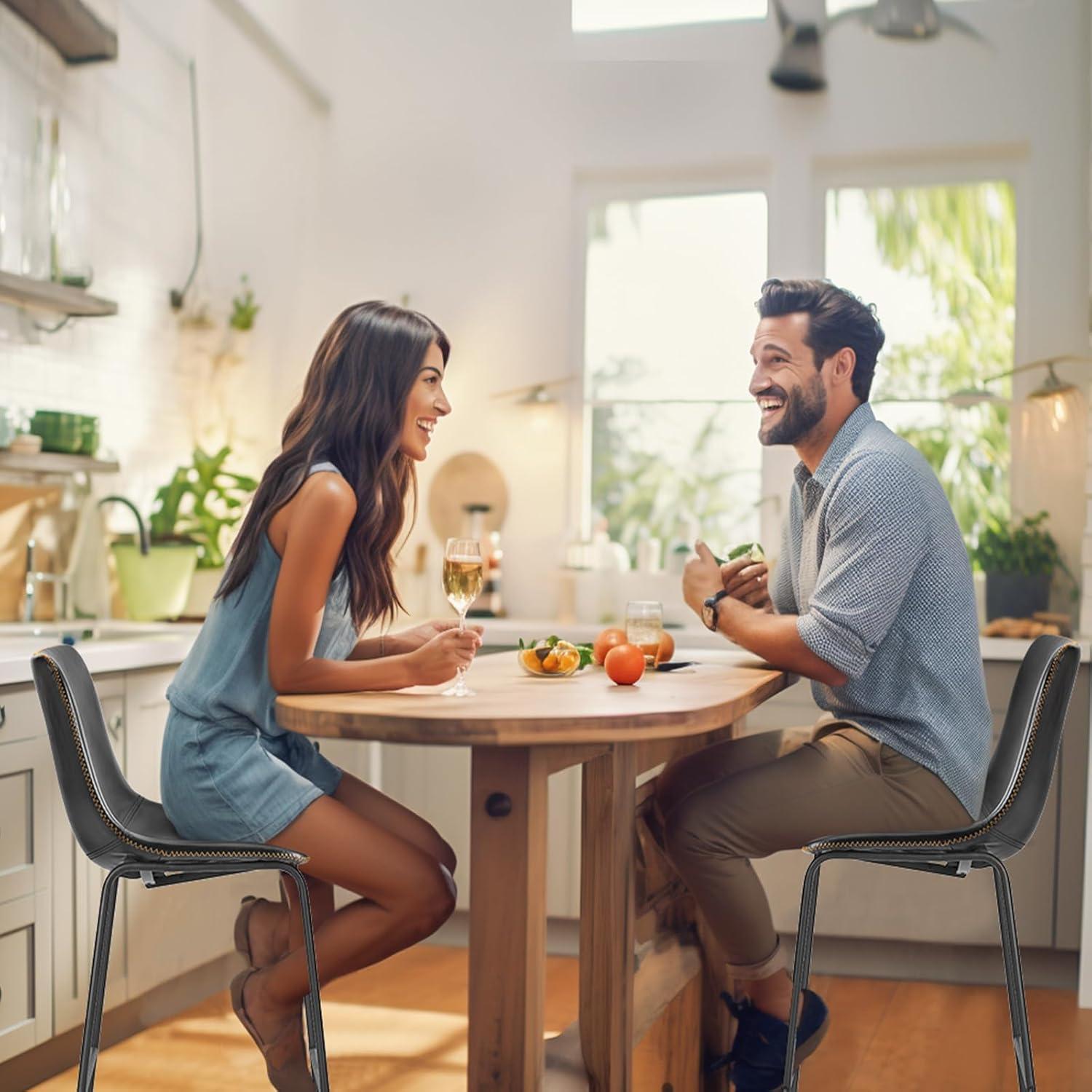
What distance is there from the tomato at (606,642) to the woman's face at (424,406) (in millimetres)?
524

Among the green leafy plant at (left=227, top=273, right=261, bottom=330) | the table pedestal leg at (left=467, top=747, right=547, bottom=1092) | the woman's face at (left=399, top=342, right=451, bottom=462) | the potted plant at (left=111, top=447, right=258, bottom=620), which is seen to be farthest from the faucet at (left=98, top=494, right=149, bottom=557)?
the table pedestal leg at (left=467, top=747, right=547, bottom=1092)

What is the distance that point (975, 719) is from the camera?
2.31 metres

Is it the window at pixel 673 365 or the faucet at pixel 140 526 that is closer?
the faucet at pixel 140 526

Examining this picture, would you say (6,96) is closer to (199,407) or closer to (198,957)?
(199,407)

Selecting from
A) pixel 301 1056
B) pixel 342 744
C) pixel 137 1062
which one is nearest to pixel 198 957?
pixel 137 1062

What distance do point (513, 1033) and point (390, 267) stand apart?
11.5 feet

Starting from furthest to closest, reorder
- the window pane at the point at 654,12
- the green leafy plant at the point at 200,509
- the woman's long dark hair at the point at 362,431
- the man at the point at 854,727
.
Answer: the window pane at the point at 654,12
the green leafy plant at the point at 200,509
the man at the point at 854,727
the woman's long dark hair at the point at 362,431

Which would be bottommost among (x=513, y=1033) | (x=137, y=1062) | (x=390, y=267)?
(x=137, y=1062)

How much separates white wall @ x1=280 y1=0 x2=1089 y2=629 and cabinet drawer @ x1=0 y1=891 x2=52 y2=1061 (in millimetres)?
2211

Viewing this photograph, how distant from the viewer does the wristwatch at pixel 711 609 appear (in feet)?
8.04

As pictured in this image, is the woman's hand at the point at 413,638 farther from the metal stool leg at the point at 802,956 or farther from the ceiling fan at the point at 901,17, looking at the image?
the ceiling fan at the point at 901,17

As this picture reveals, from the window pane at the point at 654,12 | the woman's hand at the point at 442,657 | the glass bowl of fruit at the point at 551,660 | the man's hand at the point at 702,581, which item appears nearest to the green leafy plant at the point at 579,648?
the glass bowl of fruit at the point at 551,660

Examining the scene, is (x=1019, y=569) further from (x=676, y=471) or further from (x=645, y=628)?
(x=645, y=628)

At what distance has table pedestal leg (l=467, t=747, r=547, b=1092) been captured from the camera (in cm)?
176
